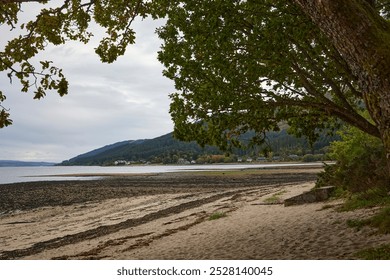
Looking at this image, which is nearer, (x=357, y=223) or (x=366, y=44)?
(x=366, y=44)

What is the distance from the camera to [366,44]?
5930mm

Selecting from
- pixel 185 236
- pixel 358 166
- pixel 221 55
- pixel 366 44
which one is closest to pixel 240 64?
pixel 221 55

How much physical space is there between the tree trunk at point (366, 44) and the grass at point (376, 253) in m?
2.80

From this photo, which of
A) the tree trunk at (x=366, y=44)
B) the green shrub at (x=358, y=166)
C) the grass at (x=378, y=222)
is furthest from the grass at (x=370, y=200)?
the tree trunk at (x=366, y=44)

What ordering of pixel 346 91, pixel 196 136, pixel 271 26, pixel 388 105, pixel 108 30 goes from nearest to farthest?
pixel 388 105, pixel 271 26, pixel 196 136, pixel 108 30, pixel 346 91

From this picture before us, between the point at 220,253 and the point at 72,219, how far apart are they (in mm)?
20017

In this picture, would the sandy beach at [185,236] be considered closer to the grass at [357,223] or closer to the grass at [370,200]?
the grass at [357,223]

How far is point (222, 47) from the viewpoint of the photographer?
11055mm

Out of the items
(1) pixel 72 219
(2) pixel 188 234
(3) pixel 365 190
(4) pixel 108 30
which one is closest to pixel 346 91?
(3) pixel 365 190

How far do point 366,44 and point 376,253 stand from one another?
4781 millimetres

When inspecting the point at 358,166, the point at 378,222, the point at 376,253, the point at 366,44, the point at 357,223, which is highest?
the point at 366,44

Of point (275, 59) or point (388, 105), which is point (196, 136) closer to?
point (275, 59)

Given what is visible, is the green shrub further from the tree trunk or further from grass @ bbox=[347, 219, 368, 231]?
the tree trunk

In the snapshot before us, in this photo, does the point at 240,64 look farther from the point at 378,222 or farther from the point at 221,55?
the point at 378,222
